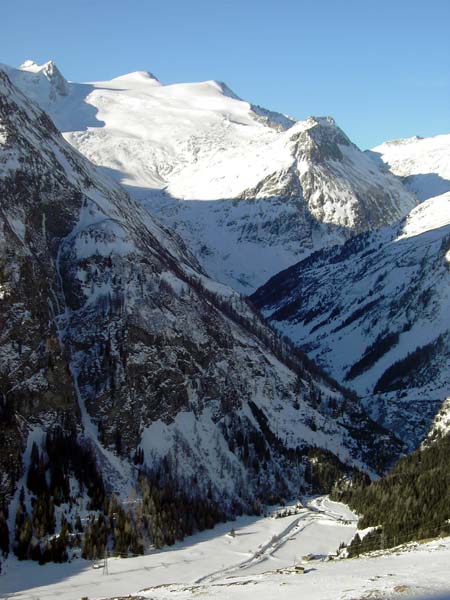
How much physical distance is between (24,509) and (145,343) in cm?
6278

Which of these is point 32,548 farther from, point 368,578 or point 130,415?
point 368,578

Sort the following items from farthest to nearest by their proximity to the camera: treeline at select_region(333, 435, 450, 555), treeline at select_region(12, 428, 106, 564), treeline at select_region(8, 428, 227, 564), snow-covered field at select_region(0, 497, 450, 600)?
treeline at select_region(333, 435, 450, 555), treeline at select_region(8, 428, 227, 564), treeline at select_region(12, 428, 106, 564), snow-covered field at select_region(0, 497, 450, 600)

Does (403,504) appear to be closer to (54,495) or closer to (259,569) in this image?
(259,569)

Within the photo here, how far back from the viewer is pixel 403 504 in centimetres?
16088

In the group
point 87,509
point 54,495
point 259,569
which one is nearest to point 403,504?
point 259,569

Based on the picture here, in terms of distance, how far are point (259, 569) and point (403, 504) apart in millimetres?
38842

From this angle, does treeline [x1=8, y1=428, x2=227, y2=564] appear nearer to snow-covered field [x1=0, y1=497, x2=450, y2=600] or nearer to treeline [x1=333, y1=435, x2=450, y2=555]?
snow-covered field [x1=0, y1=497, x2=450, y2=600]

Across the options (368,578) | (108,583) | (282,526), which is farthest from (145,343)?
(368,578)

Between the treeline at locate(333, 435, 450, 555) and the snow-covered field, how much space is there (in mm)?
6517

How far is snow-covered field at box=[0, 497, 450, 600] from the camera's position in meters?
73.5

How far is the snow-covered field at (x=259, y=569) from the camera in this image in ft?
241

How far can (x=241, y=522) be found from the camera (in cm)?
17462

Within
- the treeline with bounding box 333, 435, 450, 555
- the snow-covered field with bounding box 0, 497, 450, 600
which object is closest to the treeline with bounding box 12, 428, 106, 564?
the snow-covered field with bounding box 0, 497, 450, 600

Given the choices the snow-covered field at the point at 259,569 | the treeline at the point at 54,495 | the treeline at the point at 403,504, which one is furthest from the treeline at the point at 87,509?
the treeline at the point at 403,504
